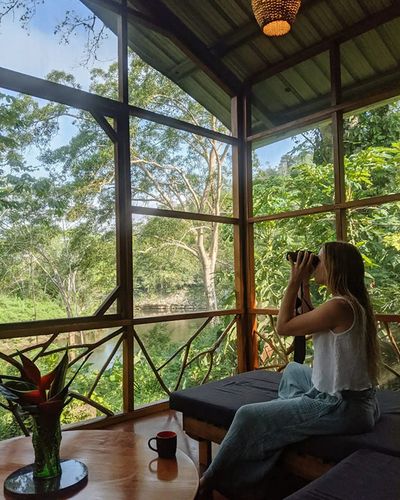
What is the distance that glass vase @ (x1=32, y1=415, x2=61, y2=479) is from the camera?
1390 millimetres

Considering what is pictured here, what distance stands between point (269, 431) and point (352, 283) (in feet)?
2.49

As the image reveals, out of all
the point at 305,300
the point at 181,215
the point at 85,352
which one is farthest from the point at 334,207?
the point at 85,352

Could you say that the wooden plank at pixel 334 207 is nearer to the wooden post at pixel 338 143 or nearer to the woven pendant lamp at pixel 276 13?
the wooden post at pixel 338 143

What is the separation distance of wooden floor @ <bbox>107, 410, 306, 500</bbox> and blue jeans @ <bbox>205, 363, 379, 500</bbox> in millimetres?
223

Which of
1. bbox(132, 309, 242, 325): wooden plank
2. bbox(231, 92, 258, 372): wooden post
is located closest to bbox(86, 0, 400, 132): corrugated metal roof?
bbox(231, 92, 258, 372): wooden post

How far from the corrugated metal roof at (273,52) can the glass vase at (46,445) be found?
350 centimetres

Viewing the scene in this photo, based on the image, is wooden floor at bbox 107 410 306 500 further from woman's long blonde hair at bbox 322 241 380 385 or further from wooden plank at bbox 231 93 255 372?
wooden plank at bbox 231 93 255 372

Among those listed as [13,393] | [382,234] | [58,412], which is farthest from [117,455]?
[382,234]

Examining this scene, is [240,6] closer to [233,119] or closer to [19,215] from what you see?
[233,119]

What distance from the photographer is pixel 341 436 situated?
1.78 m

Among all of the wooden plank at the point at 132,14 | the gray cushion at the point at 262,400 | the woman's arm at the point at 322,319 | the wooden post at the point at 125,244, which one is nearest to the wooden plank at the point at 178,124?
the wooden post at the point at 125,244

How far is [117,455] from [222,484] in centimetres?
54

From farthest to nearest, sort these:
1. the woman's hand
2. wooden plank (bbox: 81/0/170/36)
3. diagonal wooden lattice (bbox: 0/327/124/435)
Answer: wooden plank (bbox: 81/0/170/36), diagonal wooden lattice (bbox: 0/327/124/435), the woman's hand

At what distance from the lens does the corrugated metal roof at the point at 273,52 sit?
3.61m
